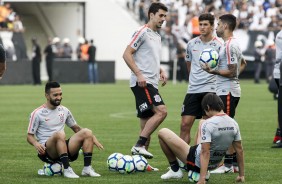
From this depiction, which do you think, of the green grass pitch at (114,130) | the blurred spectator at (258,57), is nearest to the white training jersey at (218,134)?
the green grass pitch at (114,130)

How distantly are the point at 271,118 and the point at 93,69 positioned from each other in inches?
962

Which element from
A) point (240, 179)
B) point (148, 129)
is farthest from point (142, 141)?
point (240, 179)

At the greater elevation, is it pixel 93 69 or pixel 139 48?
pixel 139 48

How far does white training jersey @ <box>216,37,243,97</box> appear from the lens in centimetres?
1344

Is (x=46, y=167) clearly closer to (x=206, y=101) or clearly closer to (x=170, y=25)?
(x=206, y=101)

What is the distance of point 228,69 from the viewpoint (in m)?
13.5

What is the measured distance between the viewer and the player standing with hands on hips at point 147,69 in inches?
551

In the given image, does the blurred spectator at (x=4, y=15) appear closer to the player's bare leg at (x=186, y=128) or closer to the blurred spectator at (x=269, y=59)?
the blurred spectator at (x=269, y=59)

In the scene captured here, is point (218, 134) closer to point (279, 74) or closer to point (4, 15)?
point (279, 74)

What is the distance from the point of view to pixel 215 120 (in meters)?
11.4

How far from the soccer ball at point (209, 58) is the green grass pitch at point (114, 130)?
4.98 ft

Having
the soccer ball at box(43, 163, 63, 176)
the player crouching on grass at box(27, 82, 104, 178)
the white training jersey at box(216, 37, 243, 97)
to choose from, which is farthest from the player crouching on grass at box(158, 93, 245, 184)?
the white training jersey at box(216, 37, 243, 97)

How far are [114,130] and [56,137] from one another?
810 cm

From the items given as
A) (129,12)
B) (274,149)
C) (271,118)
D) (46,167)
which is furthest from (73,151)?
(129,12)
